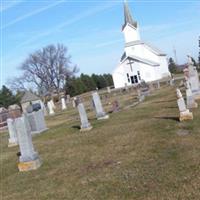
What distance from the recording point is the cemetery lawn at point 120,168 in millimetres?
7051

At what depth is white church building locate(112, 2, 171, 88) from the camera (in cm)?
7112

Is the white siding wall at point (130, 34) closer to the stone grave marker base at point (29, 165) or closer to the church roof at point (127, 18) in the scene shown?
the church roof at point (127, 18)

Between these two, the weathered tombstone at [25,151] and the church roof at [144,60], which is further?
the church roof at [144,60]

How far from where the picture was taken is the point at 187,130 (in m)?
11.5

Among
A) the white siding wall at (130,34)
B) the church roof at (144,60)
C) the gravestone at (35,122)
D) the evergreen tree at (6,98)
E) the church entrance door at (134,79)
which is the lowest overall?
the gravestone at (35,122)

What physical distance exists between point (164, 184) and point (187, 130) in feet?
15.8

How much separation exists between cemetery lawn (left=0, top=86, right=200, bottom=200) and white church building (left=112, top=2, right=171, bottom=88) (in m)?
57.0

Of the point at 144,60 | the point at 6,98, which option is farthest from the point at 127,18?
the point at 6,98

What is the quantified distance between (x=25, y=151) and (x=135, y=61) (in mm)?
61075

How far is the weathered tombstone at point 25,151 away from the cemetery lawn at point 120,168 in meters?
0.28

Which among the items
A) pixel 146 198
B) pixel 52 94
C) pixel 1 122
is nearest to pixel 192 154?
pixel 146 198

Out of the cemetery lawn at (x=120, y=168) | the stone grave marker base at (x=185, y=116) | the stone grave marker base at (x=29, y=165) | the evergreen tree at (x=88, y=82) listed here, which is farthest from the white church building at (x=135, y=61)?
the stone grave marker base at (x=29, y=165)

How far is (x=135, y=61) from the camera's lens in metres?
71.3

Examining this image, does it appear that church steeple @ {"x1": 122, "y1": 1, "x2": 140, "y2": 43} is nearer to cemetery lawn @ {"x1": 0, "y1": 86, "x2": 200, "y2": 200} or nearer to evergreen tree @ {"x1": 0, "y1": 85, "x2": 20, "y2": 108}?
evergreen tree @ {"x1": 0, "y1": 85, "x2": 20, "y2": 108}
